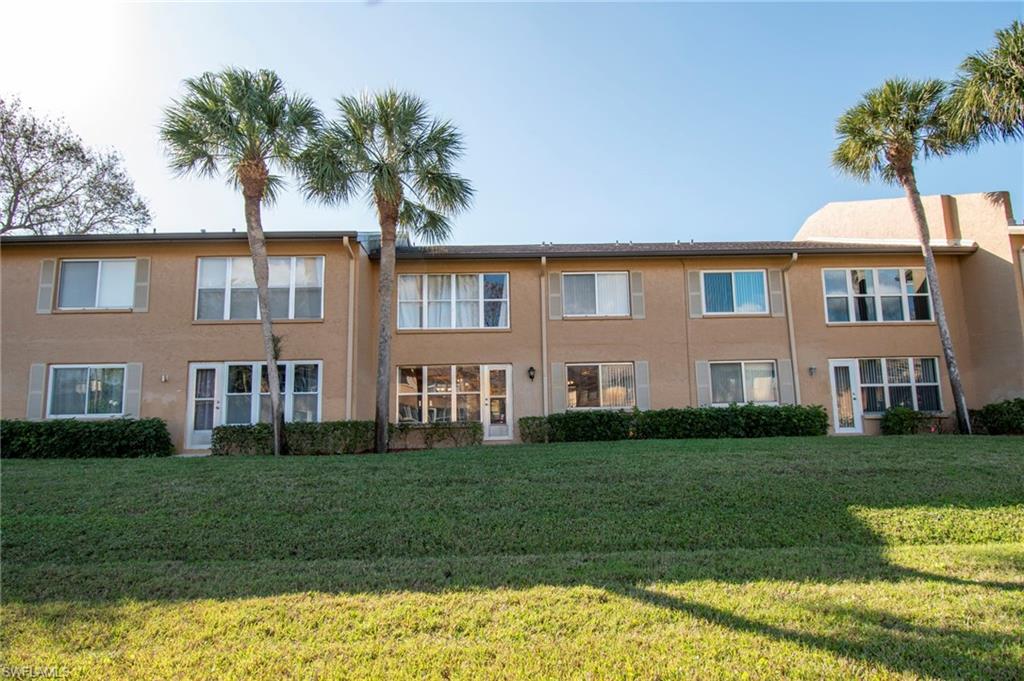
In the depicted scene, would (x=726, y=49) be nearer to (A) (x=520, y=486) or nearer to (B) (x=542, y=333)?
(B) (x=542, y=333)

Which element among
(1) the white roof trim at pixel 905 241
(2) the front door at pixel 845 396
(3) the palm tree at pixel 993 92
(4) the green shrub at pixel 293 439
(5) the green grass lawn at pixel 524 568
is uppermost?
(3) the palm tree at pixel 993 92

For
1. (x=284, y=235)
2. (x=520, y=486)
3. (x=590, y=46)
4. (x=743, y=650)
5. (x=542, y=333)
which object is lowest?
(x=743, y=650)

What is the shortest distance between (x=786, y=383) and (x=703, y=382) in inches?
86.7

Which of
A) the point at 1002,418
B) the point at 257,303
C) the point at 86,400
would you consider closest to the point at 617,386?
the point at 1002,418

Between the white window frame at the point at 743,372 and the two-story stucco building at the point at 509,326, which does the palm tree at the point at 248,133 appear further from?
the white window frame at the point at 743,372

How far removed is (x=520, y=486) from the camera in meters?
8.20

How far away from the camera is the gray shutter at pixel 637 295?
15797 mm

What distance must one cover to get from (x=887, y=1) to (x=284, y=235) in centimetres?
1361

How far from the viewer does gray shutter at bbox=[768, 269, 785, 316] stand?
15.9 m

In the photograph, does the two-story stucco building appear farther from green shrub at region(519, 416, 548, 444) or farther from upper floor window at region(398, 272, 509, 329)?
green shrub at region(519, 416, 548, 444)

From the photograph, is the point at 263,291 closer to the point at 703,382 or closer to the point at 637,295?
the point at 637,295

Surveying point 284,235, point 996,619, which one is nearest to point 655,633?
point 996,619

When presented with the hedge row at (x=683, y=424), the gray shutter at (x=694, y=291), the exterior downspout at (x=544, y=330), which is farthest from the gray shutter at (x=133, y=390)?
the gray shutter at (x=694, y=291)

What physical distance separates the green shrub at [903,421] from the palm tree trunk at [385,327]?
41.6 ft
